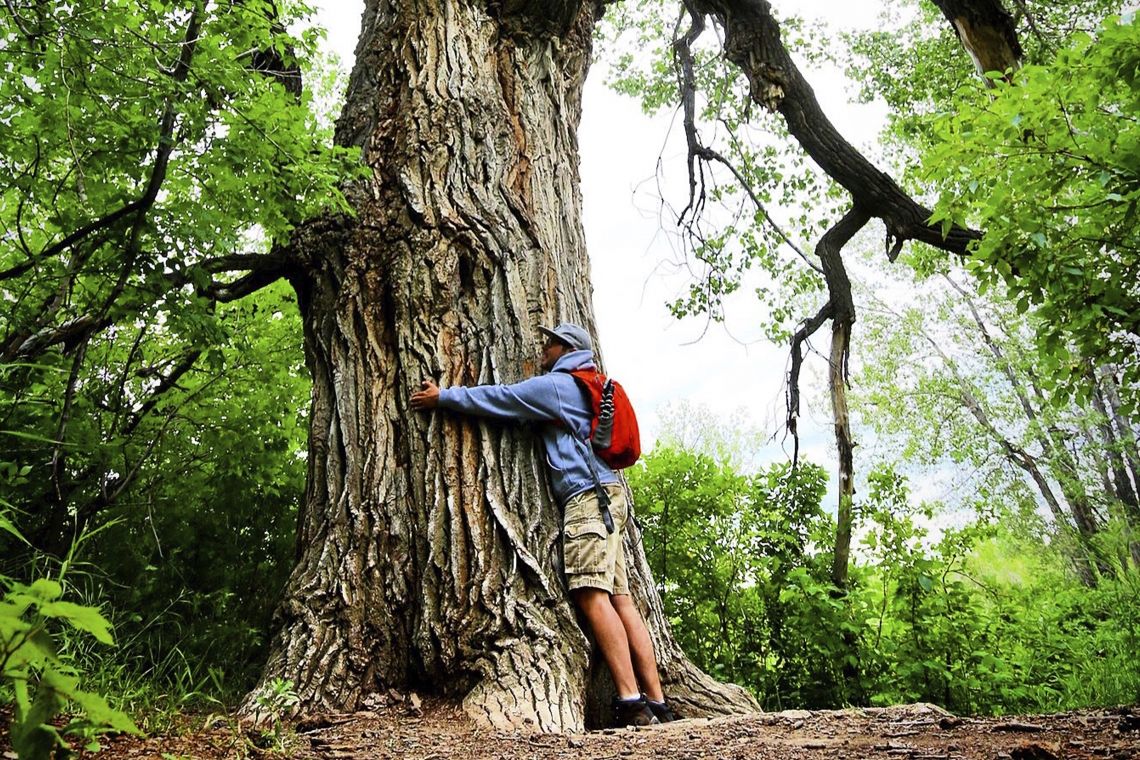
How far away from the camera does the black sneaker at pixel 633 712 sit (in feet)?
10.2

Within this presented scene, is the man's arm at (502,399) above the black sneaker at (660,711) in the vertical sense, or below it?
above

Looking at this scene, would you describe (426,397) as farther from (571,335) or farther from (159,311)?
(159,311)

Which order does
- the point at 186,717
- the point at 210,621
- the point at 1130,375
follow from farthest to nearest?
the point at 210,621
the point at 1130,375
the point at 186,717

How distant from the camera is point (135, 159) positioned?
10.8 ft

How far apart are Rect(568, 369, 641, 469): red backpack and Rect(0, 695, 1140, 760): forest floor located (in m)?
1.35

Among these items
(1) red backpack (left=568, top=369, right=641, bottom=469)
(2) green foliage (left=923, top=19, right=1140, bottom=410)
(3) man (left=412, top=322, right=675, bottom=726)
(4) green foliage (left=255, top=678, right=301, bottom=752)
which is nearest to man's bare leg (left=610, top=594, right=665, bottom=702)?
(3) man (left=412, top=322, right=675, bottom=726)

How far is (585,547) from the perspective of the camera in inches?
130

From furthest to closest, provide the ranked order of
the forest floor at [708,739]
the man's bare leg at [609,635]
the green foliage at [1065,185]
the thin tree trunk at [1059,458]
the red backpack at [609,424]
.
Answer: the thin tree trunk at [1059,458]
the red backpack at [609,424]
the man's bare leg at [609,635]
the green foliage at [1065,185]
the forest floor at [708,739]

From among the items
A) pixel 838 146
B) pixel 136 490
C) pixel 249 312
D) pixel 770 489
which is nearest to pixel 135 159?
pixel 249 312

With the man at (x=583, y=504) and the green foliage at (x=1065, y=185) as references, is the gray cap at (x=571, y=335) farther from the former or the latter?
the green foliage at (x=1065, y=185)

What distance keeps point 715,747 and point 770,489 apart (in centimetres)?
347

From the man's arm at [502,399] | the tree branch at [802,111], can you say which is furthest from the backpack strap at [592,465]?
the tree branch at [802,111]

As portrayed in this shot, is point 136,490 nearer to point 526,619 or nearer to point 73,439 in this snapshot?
point 73,439

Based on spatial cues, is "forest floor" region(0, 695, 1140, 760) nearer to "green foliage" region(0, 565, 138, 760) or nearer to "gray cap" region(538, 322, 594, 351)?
"green foliage" region(0, 565, 138, 760)
